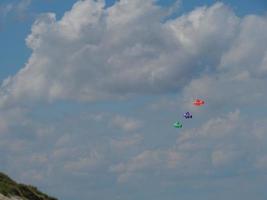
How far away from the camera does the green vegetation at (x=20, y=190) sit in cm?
4834

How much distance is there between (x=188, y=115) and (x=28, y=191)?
49.3 meters

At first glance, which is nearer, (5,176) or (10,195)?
(10,195)

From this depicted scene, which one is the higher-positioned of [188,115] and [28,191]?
[188,115]

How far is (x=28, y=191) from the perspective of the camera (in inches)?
2005

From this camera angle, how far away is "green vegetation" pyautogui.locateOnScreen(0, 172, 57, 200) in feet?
159

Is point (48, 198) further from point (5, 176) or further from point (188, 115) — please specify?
point (188, 115)

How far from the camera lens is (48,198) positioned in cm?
5072

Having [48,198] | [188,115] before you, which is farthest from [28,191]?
[188,115]

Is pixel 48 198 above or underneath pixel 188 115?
underneath

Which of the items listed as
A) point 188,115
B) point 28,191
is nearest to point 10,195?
point 28,191

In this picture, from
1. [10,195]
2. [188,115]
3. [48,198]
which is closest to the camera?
[10,195]

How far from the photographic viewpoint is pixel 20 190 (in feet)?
164

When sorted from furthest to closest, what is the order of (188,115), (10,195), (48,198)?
(188,115), (48,198), (10,195)

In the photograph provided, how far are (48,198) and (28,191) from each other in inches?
68.6
